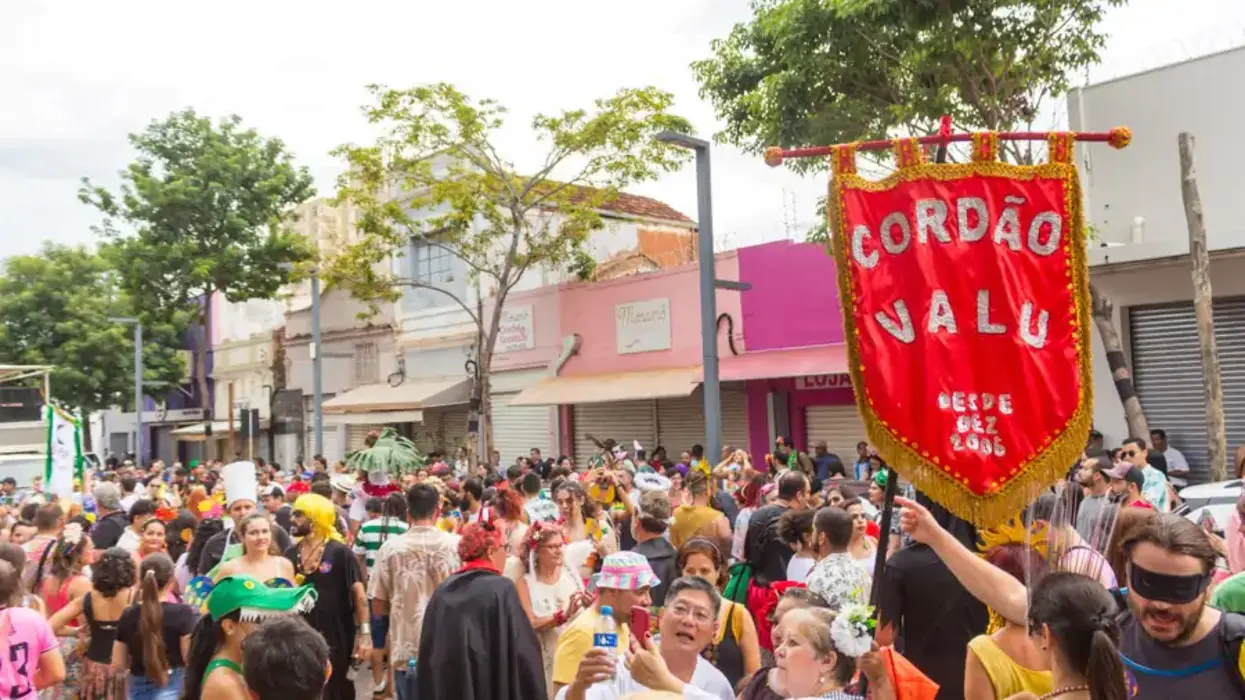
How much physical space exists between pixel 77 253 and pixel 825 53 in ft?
116

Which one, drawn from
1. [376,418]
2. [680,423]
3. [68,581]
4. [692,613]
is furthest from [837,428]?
[692,613]

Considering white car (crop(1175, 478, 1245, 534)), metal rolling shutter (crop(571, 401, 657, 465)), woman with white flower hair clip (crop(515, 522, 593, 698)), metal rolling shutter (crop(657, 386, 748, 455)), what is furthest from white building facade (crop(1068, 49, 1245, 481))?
woman with white flower hair clip (crop(515, 522, 593, 698))

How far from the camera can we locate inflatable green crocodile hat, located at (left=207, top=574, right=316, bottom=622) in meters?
4.16

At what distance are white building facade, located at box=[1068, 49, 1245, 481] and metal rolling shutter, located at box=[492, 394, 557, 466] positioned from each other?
42.0 ft

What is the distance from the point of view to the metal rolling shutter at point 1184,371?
14.3 meters

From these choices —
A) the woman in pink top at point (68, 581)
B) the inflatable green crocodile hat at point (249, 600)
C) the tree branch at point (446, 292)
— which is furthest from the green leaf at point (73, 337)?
the inflatable green crocodile hat at point (249, 600)

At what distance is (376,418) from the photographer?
2789cm

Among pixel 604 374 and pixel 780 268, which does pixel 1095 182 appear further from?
pixel 604 374

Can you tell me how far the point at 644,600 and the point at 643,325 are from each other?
58.0ft

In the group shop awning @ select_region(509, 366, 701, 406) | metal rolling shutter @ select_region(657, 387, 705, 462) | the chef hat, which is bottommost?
the chef hat

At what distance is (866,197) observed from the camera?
441 cm

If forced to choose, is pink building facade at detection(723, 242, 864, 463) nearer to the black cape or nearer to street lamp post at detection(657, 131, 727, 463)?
street lamp post at detection(657, 131, 727, 463)

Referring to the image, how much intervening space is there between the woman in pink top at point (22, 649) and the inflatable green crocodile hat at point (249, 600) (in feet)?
5.21

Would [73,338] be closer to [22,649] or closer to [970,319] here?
[22,649]
